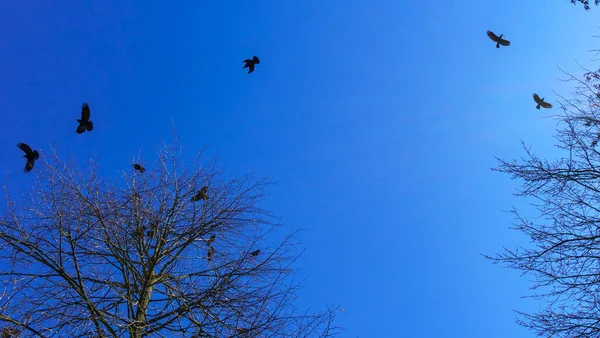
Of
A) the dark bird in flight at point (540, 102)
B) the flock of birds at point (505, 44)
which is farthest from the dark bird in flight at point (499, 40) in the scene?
the dark bird in flight at point (540, 102)

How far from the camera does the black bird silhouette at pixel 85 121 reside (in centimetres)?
802

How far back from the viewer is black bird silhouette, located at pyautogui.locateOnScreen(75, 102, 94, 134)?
8023 millimetres

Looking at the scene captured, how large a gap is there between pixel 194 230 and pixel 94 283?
121cm

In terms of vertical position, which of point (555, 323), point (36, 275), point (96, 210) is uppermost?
point (96, 210)

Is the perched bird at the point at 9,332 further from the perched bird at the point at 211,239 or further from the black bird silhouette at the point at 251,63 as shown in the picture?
the black bird silhouette at the point at 251,63

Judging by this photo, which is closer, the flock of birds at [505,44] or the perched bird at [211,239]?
the perched bird at [211,239]

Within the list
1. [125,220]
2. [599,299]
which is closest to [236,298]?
[125,220]

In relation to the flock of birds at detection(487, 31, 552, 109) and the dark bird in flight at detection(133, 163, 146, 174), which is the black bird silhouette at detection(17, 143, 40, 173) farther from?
the flock of birds at detection(487, 31, 552, 109)

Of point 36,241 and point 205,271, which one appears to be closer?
point 36,241

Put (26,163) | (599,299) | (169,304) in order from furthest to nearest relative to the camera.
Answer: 1. (26,163)
2. (169,304)
3. (599,299)

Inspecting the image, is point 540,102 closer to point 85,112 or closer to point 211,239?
point 211,239

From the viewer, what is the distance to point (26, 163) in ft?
25.3

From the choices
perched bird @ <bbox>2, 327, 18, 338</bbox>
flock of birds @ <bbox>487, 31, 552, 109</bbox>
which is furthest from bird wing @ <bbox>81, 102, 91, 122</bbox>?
flock of birds @ <bbox>487, 31, 552, 109</bbox>

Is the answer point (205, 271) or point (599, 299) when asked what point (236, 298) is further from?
point (599, 299)
